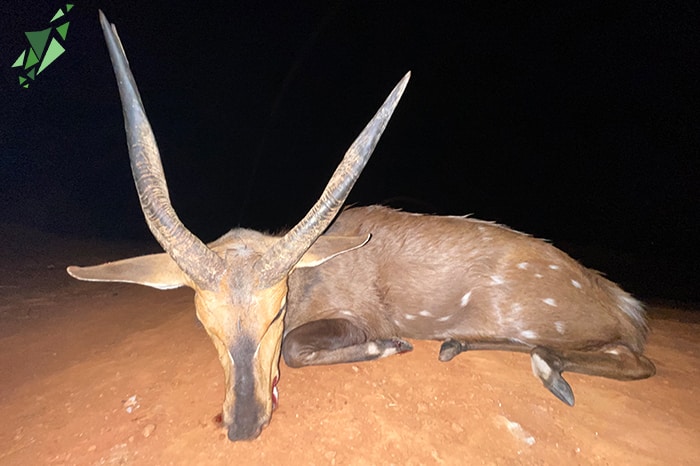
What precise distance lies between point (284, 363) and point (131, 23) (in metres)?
20.4

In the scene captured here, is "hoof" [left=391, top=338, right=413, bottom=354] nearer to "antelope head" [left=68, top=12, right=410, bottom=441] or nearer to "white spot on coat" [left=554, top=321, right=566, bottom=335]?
"antelope head" [left=68, top=12, right=410, bottom=441]

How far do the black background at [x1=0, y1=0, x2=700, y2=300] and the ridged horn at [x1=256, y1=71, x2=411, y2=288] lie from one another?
9924 millimetres

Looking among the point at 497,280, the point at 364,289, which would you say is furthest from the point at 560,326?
the point at 364,289

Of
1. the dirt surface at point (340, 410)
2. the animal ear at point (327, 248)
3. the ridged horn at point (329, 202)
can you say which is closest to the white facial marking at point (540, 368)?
the dirt surface at point (340, 410)

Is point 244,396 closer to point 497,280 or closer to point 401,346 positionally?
point 401,346

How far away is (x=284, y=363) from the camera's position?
3209 mm

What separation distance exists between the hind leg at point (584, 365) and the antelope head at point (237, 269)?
1.69 metres

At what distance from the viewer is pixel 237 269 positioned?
8.18ft

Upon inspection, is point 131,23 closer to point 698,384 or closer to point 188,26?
point 188,26

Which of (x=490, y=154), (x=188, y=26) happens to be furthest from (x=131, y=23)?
(x=490, y=154)

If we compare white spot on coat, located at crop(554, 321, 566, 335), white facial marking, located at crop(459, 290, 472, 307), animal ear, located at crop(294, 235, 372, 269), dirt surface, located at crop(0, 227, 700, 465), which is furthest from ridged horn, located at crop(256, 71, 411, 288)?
white spot on coat, located at crop(554, 321, 566, 335)

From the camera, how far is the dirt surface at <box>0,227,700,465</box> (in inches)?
87.1

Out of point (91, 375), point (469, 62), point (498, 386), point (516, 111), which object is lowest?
point (91, 375)

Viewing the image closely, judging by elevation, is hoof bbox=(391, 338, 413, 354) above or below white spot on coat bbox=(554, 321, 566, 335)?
below
